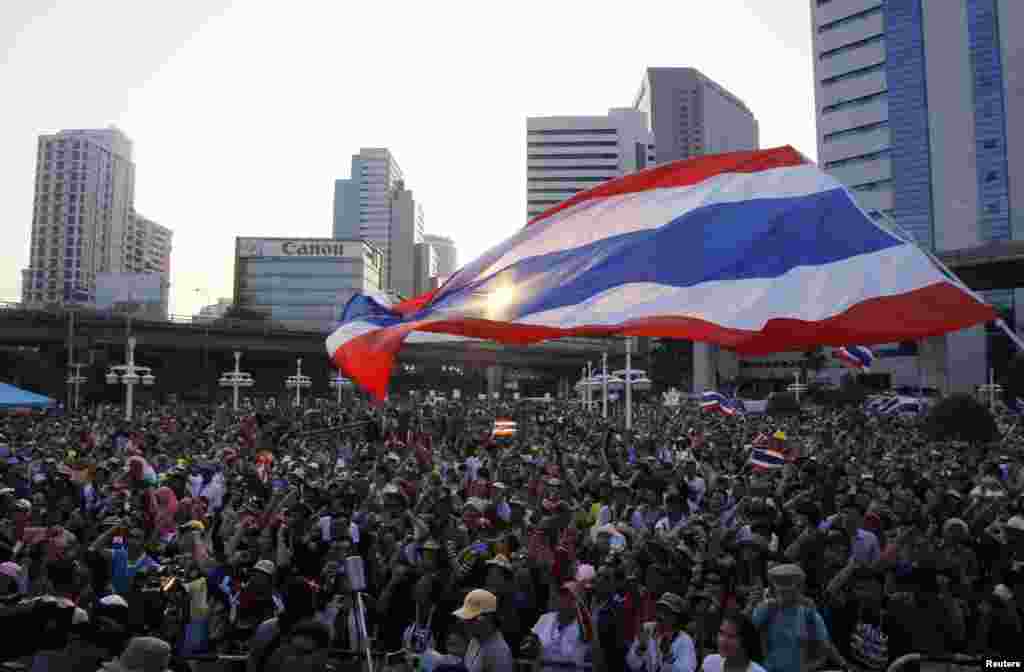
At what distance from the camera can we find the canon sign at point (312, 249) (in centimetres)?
12506

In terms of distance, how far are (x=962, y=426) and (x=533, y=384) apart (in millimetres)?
95848

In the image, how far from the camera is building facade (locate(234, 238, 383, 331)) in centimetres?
12456

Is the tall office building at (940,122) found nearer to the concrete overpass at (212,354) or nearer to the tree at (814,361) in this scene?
the tree at (814,361)

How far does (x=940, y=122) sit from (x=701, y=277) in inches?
3325

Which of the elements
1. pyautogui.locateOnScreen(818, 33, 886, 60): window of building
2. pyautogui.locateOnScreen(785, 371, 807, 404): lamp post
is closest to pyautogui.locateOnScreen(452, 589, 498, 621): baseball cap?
pyautogui.locateOnScreen(785, 371, 807, 404): lamp post

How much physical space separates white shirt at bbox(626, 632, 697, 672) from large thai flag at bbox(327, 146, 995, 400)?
2.21 metres

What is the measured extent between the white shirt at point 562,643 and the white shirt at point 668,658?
13.0 inches

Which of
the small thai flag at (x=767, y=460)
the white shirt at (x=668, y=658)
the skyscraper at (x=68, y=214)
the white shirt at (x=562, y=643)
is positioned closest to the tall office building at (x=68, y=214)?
the skyscraper at (x=68, y=214)

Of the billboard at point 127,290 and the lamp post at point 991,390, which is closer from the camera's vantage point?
the lamp post at point 991,390

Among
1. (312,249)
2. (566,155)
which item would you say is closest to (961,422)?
(312,249)

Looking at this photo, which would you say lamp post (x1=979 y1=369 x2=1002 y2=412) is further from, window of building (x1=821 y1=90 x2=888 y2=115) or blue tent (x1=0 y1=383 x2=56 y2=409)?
blue tent (x1=0 y1=383 x2=56 y2=409)

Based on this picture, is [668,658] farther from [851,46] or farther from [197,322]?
[851,46]

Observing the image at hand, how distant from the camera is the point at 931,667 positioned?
17.7 feet

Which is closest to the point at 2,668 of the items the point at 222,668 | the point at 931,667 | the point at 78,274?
the point at 222,668
